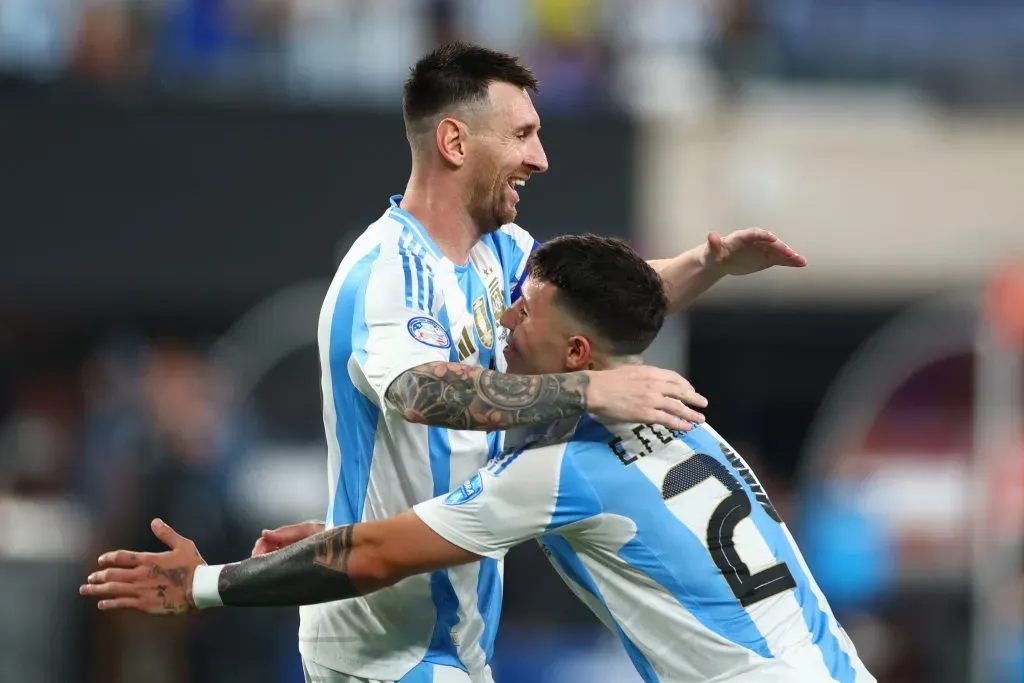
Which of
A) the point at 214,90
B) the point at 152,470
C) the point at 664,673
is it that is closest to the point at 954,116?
the point at 214,90

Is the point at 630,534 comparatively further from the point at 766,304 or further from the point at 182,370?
the point at 766,304

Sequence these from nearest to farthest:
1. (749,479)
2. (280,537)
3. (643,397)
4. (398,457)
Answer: (643,397), (749,479), (398,457), (280,537)

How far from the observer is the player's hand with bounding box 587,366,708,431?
4.52 meters

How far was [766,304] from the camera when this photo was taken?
16.6m

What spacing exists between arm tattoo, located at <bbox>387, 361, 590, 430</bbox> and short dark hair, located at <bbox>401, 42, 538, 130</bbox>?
0.98 m

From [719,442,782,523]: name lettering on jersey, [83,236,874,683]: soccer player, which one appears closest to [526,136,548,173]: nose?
[83,236,874,683]: soccer player

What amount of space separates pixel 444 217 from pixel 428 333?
0.58 m

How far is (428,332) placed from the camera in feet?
16.1

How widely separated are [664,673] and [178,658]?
680cm

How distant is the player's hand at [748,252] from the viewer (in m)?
5.46

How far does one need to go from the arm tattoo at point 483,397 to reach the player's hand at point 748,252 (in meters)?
1.06

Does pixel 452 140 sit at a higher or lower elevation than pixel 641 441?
higher

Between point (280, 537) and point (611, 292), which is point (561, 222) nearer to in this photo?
point (280, 537)

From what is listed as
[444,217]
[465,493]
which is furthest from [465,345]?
[465,493]
